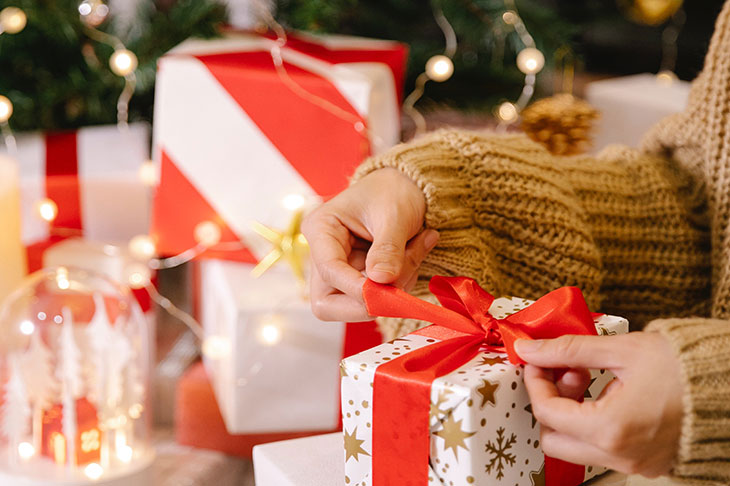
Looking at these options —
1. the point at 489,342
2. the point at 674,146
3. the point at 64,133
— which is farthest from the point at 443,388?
the point at 64,133

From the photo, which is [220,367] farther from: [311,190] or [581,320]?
[581,320]

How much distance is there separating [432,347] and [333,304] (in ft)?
0.32

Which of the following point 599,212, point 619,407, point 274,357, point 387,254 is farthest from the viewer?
point 274,357

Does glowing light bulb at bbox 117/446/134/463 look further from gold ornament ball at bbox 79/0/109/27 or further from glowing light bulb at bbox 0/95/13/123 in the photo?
gold ornament ball at bbox 79/0/109/27

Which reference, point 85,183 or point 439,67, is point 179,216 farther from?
point 439,67

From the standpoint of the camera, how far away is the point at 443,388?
1.37 feet

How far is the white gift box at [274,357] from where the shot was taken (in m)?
0.92

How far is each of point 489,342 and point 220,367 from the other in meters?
0.60

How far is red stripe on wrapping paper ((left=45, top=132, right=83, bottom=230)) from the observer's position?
3.58ft

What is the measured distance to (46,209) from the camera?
108cm

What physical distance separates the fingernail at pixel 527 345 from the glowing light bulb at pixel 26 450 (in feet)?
1.95

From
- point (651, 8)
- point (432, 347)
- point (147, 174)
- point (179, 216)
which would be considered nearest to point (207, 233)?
point (179, 216)

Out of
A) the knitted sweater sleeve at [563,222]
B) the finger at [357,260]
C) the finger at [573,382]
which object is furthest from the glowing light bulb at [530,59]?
the finger at [573,382]

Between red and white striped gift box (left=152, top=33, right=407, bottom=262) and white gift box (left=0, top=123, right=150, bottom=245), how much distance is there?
12 cm
